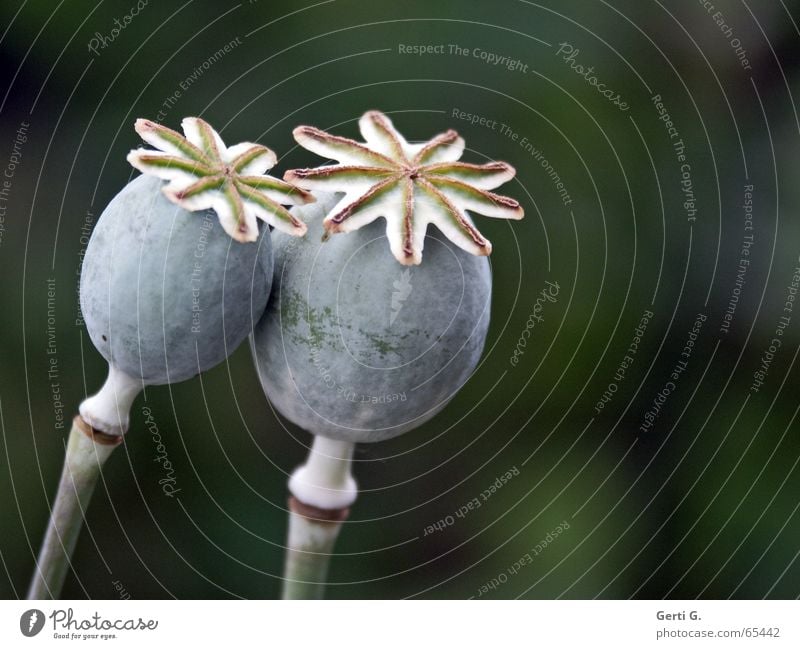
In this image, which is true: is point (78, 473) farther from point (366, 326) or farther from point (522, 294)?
point (522, 294)

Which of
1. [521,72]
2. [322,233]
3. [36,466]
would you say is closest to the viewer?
[322,233]

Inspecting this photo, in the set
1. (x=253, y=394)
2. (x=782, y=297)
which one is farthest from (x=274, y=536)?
(x=782, y=297)

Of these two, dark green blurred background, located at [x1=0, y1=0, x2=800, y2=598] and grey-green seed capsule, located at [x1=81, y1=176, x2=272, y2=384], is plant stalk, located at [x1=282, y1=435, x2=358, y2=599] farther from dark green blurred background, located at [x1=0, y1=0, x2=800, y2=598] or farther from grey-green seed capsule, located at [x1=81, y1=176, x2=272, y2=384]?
dark green blurred background, located at [x1=0, y1=0, x2=800, y2=598]

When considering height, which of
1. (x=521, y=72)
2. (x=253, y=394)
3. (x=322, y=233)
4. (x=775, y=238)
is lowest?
(x=253, y=394)

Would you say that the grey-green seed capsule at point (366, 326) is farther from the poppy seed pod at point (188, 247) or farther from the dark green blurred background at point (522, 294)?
the dark green blurred background at point (522, 294)

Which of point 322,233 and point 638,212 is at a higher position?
point 638,212

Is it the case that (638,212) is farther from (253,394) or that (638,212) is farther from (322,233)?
(322,233)
